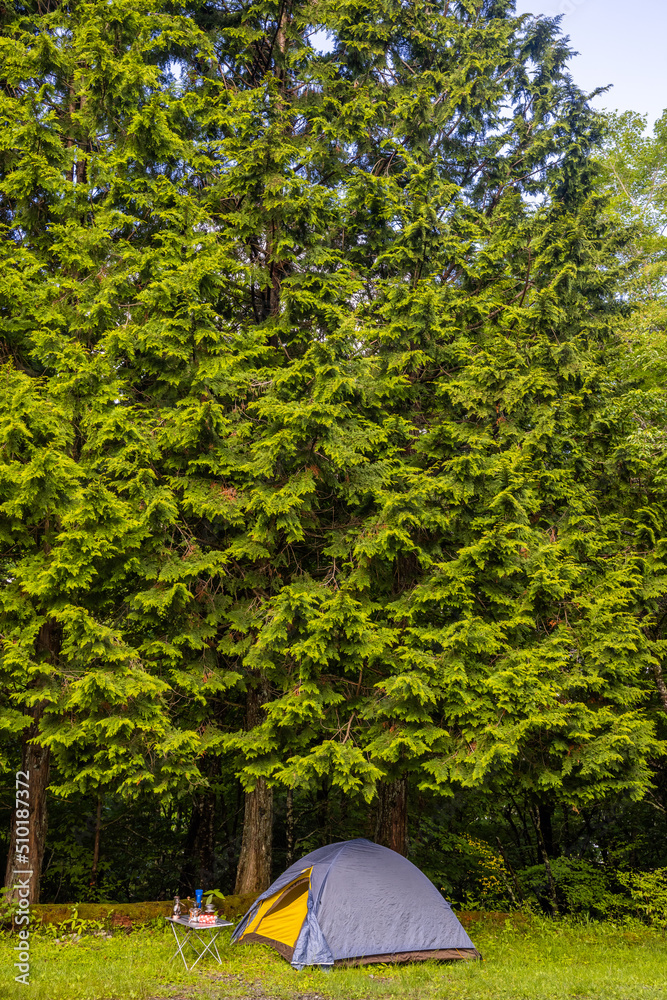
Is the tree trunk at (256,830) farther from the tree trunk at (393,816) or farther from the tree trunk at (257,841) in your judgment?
the tree trunk at (393,816)

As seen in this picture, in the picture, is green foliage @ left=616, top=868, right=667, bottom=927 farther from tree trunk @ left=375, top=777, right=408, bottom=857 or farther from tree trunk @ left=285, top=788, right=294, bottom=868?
tree trunk @ left=285, top=788, right=294, bottom=868

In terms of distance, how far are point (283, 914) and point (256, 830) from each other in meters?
1.82

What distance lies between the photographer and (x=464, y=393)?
9.65m

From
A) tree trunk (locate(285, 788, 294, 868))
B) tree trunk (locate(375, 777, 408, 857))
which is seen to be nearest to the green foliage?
tree trunk (locate(375, 777, 408, 857))

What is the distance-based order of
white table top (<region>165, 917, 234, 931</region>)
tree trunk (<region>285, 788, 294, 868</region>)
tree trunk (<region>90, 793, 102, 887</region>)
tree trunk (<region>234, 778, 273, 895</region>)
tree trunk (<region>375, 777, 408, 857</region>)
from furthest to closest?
tree trunk (<region>285, 788, 294, 868</region>) < tree trunk (<region>90, 793, 102, 887</region>) < tree trunk (<region>375, 777, 408, 857</region>) < tree trunk (<region>234, 778, 273, 895</region>) < white table top (<region>165, 917, 234, 931</region>)

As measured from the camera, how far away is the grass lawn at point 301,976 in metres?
6.16

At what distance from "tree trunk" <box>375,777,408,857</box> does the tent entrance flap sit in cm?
219

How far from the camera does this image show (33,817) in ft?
27.7

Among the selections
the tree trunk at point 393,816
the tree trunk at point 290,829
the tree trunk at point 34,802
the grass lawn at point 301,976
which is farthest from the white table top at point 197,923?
the tree trunk at point 290,829

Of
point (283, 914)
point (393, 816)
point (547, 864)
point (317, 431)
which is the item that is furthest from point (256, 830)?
point (317, 431)

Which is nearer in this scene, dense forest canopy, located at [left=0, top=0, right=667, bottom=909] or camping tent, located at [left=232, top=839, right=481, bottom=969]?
camping tent, located at [left=232, top=839, right=481, bottom=969]

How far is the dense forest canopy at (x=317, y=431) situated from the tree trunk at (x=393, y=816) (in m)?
0.05

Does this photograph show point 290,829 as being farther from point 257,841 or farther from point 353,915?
point 353,915

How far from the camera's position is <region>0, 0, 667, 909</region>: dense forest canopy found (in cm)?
812
